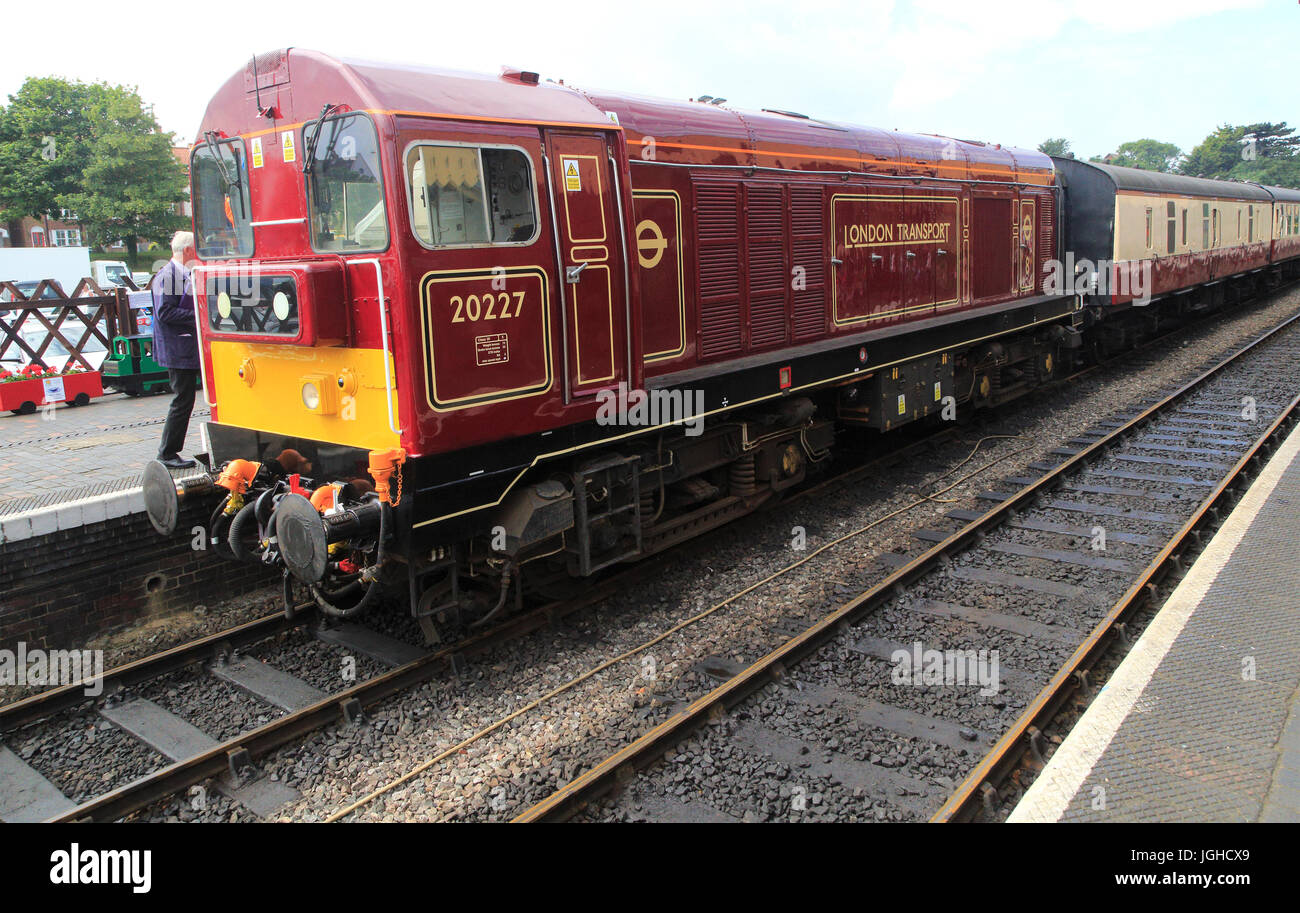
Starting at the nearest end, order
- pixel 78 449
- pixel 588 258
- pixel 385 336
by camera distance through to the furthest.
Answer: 1. pixel 385 336
2. pixel 588 258
3. pixel 78 449

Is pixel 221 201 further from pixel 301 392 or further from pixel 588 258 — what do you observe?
pixel 588 258

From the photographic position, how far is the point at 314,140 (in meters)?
5.38

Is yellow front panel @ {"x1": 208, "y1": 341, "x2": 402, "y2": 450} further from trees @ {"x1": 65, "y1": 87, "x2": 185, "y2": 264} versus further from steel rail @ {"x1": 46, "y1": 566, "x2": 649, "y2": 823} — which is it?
trees @ {"x1": 65, "y1": 87, "x2": 185, "y2": 264}

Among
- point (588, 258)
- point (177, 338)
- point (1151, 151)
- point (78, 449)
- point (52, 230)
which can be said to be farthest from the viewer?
point (1151, 151)

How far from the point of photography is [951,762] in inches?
189

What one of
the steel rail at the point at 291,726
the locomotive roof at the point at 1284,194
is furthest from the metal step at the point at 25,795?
the locomotive roof at the point at 1284,194

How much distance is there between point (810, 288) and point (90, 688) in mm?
6874

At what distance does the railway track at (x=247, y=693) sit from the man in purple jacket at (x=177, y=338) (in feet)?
5.98

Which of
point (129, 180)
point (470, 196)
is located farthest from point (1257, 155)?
point (470, 196)

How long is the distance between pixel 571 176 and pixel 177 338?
394cm

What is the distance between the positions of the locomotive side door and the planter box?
9.79 m

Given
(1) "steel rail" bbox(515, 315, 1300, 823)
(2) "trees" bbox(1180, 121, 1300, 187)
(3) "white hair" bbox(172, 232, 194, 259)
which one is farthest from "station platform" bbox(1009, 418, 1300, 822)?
(2) "trees" bbox(1180, 121, 1300, 187)
